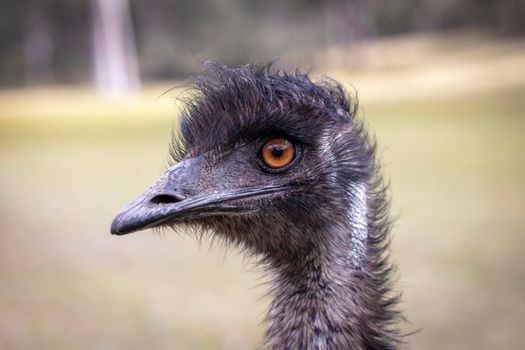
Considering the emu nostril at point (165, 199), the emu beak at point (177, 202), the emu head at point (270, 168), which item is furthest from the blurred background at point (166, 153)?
the emu nostril at point (165, 199)

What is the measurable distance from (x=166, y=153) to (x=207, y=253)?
122 inches

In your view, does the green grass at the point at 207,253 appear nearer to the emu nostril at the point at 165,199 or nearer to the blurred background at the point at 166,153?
the blurred background at the point at 166,153

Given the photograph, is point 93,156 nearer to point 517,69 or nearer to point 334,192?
point 517,69

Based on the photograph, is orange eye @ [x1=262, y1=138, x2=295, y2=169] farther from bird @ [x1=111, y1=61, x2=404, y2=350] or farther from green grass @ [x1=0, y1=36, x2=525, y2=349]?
green grass @ [x1=0, y1=36, x2=525, y2=349]

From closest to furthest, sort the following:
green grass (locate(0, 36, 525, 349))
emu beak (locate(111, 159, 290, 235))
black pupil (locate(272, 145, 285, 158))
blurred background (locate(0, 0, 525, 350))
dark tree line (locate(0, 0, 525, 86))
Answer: emu beak (locate(111, 159, 290, 235)) < black pupil (locate(272, 145, 285, 158)) < green grass (locate(0, 36, 525, 349)) < blurred background (locate(0, 0, 525, 350)) < dark tree line (locate(0, 0, 525, 86))

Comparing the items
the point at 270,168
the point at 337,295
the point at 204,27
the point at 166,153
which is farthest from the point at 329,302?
the point at 204,27

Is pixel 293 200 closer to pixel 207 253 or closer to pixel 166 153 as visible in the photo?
pixel 207 253

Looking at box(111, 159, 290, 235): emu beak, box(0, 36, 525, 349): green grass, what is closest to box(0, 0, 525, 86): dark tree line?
box(0, 36, 525, 349): green grass

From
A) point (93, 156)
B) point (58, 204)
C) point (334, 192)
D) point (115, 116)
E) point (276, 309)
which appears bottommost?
point (276, 309)

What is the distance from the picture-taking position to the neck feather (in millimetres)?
1778

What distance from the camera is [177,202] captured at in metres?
1.67

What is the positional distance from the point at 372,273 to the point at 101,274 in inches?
127

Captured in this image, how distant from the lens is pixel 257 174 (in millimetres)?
1787

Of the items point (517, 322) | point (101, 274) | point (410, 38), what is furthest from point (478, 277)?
point (410, 38)
